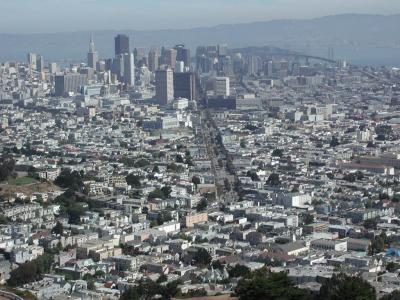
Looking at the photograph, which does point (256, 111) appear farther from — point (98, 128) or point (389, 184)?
point (389, 184)

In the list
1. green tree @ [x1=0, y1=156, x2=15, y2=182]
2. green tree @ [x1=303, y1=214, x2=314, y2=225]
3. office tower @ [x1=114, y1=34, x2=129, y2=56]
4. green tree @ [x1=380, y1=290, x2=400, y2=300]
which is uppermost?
office tower @ [x1=114, y1=34, x2=129, y2=56]

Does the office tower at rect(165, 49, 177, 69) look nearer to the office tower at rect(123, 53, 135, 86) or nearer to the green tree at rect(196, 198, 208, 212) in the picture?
the office tower at rect(123, 53, 135, 86)

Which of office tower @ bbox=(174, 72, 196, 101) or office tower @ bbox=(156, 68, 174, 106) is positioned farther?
office tower @ bbox=(174, 72, 196, 101)

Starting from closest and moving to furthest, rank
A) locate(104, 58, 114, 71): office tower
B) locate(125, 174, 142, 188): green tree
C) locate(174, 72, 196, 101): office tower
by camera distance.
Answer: locate(125, 174, 142, 188): green tree → locate(174, 72, 196, 101): office tower → locate(104, 58, 114, 71): office tower

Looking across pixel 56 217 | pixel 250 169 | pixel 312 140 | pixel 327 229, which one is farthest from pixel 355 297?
pixel 312 140

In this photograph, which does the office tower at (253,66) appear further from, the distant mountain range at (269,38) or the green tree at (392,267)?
the green tree at (392,267)

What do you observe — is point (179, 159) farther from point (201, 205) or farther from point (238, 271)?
point (238, 271)

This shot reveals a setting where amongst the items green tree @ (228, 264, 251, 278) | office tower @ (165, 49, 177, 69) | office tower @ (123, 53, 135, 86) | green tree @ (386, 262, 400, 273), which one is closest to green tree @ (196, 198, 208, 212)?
green tree @ (228, 264, 251, 278)
